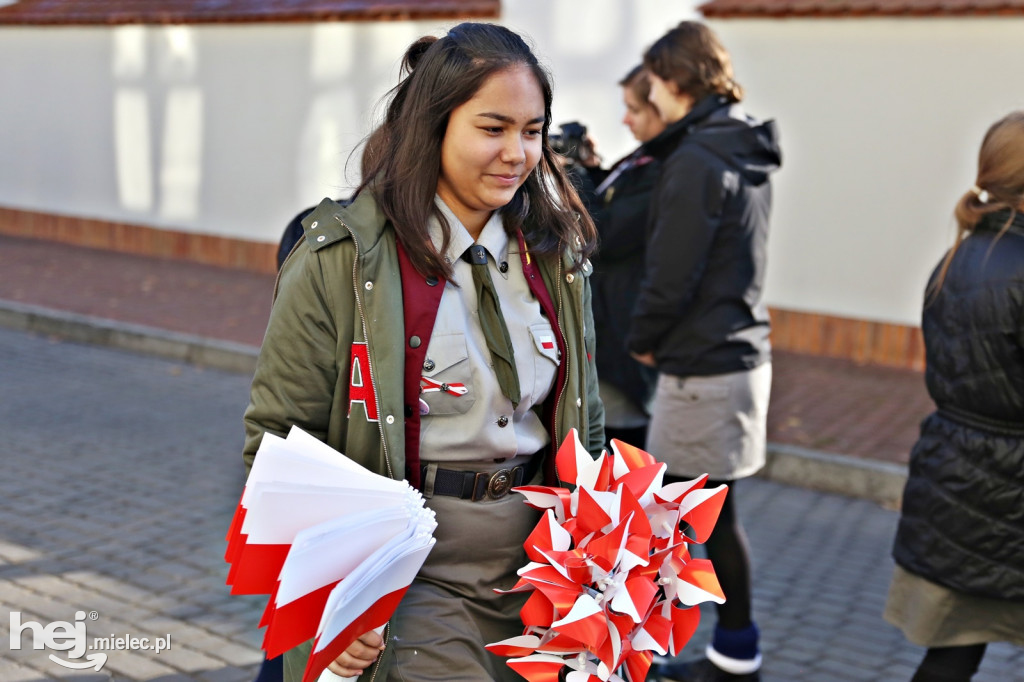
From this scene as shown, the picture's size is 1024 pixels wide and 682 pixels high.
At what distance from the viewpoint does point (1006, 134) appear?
3258mm

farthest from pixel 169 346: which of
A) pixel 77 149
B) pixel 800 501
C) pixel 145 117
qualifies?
pixel 77 149

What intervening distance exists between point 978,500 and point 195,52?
43.3 ft

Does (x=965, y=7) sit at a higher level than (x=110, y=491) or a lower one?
higher

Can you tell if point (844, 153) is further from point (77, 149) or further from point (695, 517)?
point (77, 149)

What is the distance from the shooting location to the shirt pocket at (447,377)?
225 centimetres

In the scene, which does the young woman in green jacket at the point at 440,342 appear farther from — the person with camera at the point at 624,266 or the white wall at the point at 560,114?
the white wall at the point at 560,114

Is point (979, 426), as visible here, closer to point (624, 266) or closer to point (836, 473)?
point (624, 266)

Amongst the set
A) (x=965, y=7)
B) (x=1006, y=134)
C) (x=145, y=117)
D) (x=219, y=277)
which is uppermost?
(x=965, y=7)

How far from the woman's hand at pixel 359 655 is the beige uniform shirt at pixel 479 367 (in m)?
0.35

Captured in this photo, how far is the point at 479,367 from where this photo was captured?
2.27 m

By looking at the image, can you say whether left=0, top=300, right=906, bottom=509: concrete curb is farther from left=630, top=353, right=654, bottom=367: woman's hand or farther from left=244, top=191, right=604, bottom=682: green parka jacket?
left=244, top=191, right=604, bottom=682: green parka jacket

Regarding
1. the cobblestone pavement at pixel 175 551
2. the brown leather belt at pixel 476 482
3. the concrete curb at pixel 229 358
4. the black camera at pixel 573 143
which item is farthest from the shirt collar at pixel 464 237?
the concrete curb at pixel 229 358

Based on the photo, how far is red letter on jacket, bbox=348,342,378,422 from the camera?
2.20 m

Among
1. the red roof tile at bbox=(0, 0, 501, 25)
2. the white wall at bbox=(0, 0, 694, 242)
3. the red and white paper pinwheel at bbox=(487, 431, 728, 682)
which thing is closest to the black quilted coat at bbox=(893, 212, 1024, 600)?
the red and white paper pinwheel at bbox=(487, 431, 728, 682)
